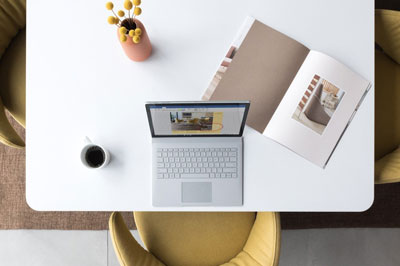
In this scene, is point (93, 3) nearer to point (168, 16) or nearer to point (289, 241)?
point (168, 16)

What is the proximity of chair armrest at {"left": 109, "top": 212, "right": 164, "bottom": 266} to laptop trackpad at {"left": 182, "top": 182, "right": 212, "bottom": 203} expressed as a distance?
0.86 feet

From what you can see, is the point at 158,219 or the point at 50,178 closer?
the point at 50,178

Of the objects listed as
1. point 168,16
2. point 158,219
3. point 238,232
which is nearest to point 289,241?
point 238,232

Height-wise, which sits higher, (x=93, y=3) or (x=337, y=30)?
(x=337, y=30)

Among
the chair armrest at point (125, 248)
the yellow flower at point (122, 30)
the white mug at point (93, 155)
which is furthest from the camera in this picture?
the chair armrest at point (125, 248)

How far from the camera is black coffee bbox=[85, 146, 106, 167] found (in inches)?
41.5

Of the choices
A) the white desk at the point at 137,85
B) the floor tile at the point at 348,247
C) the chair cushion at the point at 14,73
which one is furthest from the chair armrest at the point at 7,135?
the floor tile at the point at 348,247

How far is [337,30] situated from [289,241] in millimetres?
1076

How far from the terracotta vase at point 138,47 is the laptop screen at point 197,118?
0.19 meters

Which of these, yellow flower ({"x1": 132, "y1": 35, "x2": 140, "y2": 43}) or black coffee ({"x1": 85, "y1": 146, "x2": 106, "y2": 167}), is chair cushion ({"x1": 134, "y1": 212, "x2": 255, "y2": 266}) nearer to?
black coffee ({"x1": 85, "y1": 146, "x2": 106, "y2": 167})

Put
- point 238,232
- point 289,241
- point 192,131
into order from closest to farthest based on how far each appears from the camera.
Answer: point 192,131, point 238,232, point 289,241

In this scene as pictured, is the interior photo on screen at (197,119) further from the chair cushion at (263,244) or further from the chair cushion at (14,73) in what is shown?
the chair cushion at (14,73)

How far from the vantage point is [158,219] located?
53.4 inches

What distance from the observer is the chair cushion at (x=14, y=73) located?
1375 millimetres
